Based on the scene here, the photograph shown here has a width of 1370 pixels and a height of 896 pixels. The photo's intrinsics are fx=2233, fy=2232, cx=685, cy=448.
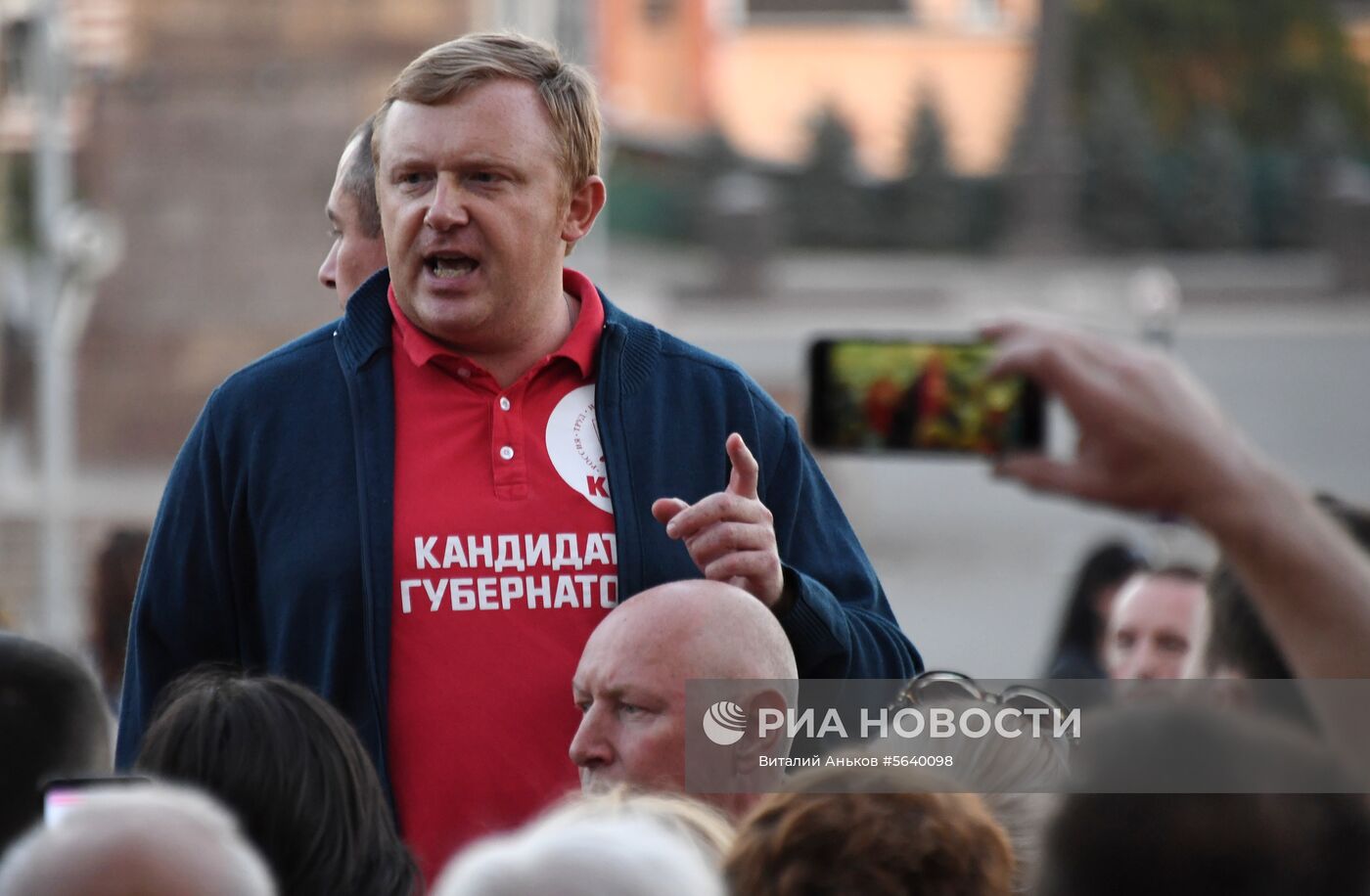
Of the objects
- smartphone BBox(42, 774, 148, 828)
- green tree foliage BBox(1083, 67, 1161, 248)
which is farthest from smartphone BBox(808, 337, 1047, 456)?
green tree foliage BBox(1083, 67, 1161, 248)

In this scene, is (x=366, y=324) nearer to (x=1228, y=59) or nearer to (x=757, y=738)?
(x=757, y=738)

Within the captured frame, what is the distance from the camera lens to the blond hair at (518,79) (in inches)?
133

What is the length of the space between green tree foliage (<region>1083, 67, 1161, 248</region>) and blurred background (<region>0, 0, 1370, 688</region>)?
0.17 feet

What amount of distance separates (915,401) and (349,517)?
124 cm

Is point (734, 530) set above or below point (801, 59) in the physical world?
below

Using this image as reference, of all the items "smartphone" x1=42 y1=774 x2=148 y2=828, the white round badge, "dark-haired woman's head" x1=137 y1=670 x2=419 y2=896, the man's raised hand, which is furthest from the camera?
the white round badge

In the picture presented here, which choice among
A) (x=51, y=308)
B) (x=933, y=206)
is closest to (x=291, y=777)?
(x=51, y=308)

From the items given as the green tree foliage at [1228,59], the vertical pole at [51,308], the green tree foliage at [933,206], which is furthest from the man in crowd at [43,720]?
the green tree foliage at [1228,59]

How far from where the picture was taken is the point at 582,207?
142 inches

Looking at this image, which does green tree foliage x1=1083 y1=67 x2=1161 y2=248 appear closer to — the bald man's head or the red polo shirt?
the red polo shirt

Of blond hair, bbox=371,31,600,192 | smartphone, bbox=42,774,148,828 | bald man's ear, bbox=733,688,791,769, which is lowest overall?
bald man's ear, bbox=733,688,791,769

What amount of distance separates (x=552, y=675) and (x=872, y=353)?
105cm

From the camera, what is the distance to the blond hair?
3373 millimetres

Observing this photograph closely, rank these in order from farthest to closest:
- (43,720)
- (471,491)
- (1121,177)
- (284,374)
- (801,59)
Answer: (801,59) → (1121,177) → (284,374) → (471,491) → (43,720)
